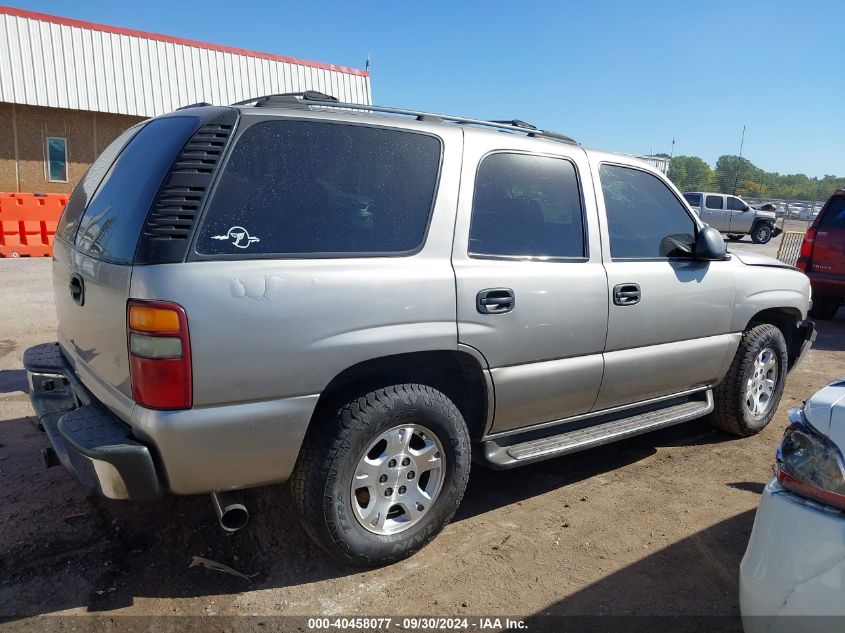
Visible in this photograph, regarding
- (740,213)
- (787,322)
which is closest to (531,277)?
(787,322)

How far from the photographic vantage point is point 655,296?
388 centimetres

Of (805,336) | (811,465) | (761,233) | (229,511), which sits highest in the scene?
(761,233)

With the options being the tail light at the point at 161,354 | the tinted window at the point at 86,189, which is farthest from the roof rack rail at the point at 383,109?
the tail light at the point at 161,354

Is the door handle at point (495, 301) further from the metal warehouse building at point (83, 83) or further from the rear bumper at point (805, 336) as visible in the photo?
the metal warehouse building at point (83, 83)

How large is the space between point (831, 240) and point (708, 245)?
642 cm

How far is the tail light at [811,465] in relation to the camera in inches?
77.6

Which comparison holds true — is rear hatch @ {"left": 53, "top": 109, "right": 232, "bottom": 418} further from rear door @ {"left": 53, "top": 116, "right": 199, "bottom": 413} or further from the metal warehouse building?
the metal warehouse building

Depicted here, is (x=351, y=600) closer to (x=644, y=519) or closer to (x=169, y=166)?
(x=644, y=519)

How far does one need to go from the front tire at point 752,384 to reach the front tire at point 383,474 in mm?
2353

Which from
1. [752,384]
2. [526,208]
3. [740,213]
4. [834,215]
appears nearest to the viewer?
[526,208]

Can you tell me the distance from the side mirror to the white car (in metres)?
1.98

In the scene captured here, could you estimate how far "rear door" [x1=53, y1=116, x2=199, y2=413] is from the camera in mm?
2582

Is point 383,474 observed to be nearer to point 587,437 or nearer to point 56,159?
point 587,437

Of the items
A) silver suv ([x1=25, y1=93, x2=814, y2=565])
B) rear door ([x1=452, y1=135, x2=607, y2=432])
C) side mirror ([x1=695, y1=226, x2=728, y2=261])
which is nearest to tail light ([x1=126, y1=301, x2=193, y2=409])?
silver suv ([x1=25, y1=93, x2=814, y2=565])
